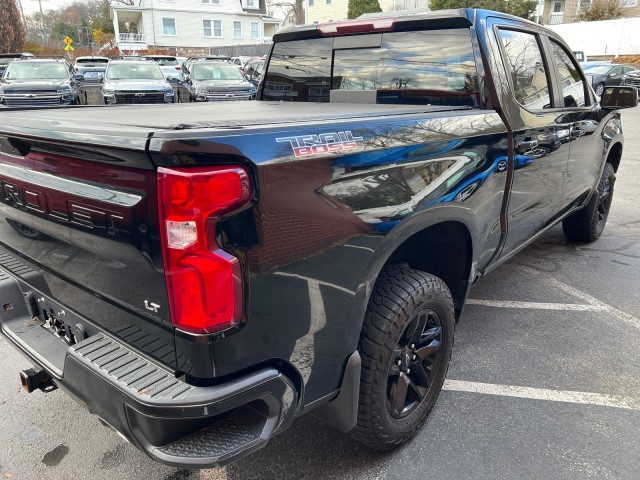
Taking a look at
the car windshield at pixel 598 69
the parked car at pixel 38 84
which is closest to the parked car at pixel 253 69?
the parked car at pixel 38 84

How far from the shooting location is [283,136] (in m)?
1.63

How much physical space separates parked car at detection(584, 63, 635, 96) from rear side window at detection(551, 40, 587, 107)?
19.3m

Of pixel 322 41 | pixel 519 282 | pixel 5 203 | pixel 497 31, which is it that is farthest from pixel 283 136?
pixel 519 282

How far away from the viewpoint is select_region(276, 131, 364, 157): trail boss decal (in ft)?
5.45

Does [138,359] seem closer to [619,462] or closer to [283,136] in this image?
[283,136]

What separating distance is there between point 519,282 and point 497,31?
7.47 ft

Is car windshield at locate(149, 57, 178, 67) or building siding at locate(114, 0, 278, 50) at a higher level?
building siding at locate(114, 0, 278, 50)

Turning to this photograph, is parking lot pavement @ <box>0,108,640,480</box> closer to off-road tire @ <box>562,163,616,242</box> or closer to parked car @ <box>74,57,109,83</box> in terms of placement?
off-road tire @ <box>562,163,616,242</box>

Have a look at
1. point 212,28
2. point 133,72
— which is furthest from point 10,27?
point 133,72

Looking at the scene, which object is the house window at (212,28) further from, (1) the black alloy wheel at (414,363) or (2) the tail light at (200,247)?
(2) the tail light at (200,247)

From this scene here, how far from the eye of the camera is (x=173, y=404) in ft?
4.93

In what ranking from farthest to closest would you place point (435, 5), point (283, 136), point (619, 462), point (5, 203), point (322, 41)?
point (435, 5) → point (322, 41) → point (619, 462) → point (5, 203) → point (283, 136)

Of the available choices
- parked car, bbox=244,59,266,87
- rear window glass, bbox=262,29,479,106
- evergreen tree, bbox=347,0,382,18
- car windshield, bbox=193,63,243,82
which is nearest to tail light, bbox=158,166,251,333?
rear window glass, bbox=262,29,479,106

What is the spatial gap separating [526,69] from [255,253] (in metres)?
2.57
